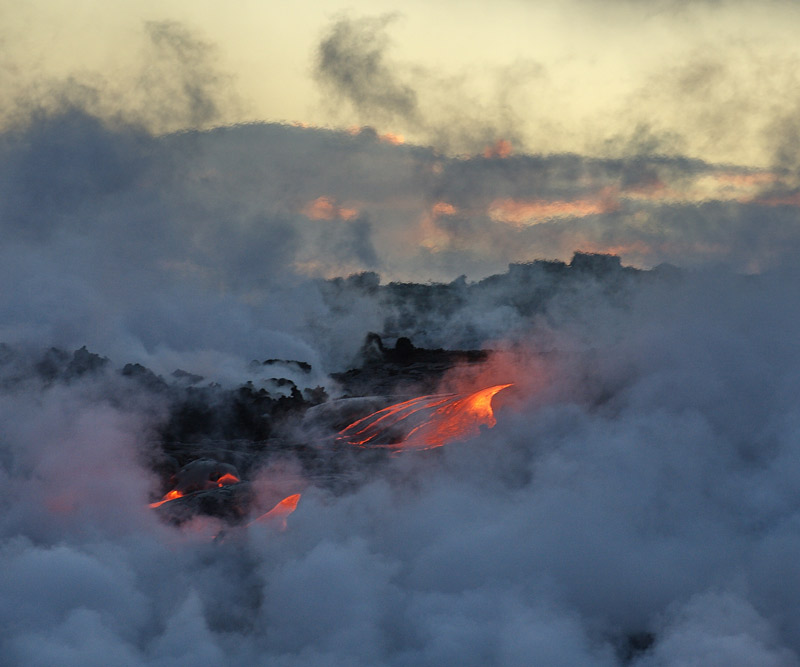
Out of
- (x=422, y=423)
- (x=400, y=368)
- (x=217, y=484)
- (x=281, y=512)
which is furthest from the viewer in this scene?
(x=400, y=368)

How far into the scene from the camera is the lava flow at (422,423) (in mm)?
42438

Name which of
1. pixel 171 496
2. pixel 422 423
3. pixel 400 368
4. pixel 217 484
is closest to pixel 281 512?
pixel 217 484

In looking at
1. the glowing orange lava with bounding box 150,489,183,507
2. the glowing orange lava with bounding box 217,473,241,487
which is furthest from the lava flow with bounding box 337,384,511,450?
the glowing orange lava with bounding box 150,489,183,507

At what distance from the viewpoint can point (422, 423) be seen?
44.1 m

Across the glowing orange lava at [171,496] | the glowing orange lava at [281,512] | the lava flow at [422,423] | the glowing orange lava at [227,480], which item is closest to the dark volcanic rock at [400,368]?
the lava flow at [422,423]

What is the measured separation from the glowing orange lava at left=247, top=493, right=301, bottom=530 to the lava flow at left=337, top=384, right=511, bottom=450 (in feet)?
28.7

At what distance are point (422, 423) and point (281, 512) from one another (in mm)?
12767

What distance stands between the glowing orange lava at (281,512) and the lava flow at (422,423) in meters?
8.75

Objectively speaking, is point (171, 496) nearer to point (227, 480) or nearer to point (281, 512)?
point (227, 480)

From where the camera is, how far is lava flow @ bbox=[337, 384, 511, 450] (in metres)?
42.4

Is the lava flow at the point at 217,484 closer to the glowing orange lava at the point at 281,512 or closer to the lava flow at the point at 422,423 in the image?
the glowing orange lava at the point at 281,512

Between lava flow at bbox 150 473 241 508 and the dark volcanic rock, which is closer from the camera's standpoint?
lava flow at bbox 150 473 241 508

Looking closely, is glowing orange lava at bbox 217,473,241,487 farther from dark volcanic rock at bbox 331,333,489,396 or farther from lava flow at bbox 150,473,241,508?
dark volcanic rock at bbox 331,333,489,396

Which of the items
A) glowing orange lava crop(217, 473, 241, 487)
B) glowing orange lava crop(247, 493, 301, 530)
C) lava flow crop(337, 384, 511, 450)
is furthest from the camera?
lava flow crop(337, 384, 511, 450)
